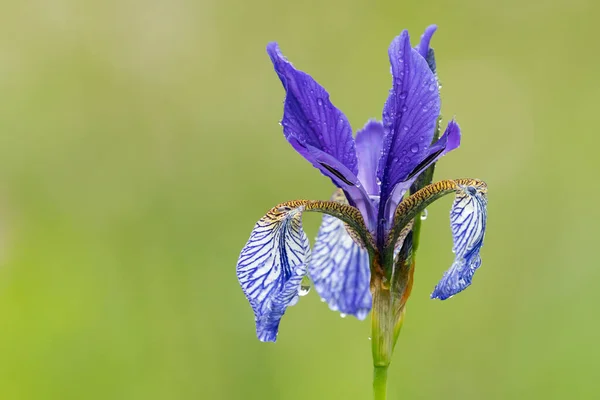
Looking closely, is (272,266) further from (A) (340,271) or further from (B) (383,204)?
(A) (340,271)

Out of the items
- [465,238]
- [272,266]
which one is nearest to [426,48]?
[465,238]

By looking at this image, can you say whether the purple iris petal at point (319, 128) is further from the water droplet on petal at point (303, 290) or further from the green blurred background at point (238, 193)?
the green blurred background at point (238, 193)

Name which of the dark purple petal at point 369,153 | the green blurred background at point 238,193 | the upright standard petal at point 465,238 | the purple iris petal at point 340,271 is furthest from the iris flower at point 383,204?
the green blurred background at point 238,193

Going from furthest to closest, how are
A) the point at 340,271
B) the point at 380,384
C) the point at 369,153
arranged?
1. the point at 340,271
2. the point at 369,153
3. the point at 380,384

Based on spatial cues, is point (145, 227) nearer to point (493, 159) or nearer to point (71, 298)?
point (71, 298)

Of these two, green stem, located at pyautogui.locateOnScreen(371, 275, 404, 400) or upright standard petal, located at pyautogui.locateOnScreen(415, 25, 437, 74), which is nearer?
green stem, located at pyautogui.locateOnScreen(371, 275, 404, 400)

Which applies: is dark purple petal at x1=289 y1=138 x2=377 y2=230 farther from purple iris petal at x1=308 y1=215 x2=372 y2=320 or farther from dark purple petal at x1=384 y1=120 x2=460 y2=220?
purple iris petal at x1=308 y1=215 x2=372 y2=320

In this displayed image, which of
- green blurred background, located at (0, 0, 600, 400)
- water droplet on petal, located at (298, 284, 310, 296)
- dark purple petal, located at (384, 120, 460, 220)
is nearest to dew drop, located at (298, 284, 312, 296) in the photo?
water droplet on petal, located at (298, 284, 310, 296)
